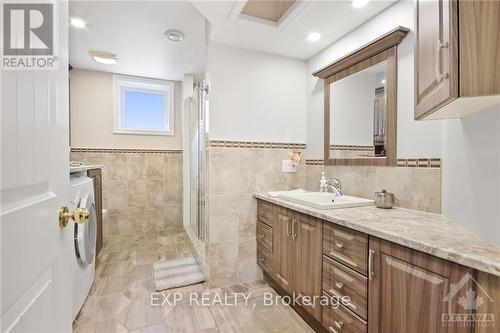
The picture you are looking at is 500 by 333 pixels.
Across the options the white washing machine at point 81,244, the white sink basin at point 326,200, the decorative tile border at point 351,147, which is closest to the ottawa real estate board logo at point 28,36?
the white washing machine at point 81,244

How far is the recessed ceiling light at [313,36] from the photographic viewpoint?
1.99 m

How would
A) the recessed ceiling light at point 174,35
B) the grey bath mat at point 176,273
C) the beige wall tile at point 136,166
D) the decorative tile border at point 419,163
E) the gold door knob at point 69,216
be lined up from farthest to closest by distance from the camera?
the beige wall tile at point 136,166
the recessed ceiling light at point 174,35
the grey bath mat at point 176,273
the decorative tile border at point 419,163
the gold door knob at point 69,216

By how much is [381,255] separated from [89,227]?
1.99 metres

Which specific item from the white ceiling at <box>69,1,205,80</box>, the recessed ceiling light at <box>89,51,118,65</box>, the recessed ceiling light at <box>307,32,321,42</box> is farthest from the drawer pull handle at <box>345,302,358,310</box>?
the recessed ceiling light at <box>89,51,118,65</box>

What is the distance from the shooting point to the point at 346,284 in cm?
125

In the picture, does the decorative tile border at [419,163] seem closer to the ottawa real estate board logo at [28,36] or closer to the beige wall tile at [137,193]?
the ottawa real estate board logo at [28,36]

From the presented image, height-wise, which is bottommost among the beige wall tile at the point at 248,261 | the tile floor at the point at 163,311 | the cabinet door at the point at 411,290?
the tile floor at the point at 163,311

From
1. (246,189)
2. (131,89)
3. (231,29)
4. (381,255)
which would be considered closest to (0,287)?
(381,255)

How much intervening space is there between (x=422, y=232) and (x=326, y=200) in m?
0.96

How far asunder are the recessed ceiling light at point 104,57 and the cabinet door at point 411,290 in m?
3.44

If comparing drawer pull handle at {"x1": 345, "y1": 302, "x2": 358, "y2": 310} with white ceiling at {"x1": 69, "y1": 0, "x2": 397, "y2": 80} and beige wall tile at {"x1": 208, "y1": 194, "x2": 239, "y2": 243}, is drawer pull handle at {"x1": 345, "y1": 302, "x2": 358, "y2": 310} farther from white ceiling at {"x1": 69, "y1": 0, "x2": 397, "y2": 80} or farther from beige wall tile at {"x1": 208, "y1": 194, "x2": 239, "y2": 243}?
white ceiling at {"x1": 69, "y1": 0, "x2": 397, "y2": 80}

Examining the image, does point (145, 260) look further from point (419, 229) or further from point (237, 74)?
point (419, 229)

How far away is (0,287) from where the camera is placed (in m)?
0.43

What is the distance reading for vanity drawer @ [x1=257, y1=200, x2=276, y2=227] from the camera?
6.61ft
